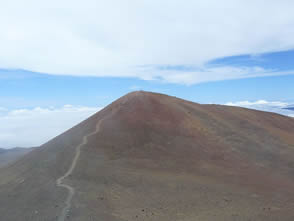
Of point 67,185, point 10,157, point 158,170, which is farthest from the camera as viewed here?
point 10,157

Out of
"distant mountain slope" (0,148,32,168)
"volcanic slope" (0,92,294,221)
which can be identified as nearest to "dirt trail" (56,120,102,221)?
"volcanic slope" (0,92,294,221)

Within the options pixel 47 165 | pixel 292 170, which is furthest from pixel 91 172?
pixel 292 170

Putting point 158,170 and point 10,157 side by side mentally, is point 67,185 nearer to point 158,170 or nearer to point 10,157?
point 158,170

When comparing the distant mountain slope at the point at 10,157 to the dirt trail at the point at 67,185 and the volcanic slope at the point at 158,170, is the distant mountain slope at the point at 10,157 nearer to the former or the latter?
the dirt trail at the point at 67,185

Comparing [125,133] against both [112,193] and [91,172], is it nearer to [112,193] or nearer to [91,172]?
[91,172]

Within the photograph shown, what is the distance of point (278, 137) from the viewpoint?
106 ft

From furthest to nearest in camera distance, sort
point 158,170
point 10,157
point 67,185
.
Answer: point 10,157, point 158,170, point 67,185

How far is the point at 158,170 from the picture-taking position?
23.3 meters

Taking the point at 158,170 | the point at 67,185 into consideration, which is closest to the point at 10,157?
the point at 67,185

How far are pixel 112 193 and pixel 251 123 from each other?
78.9 feet

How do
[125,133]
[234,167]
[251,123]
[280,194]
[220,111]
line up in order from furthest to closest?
[220,111]
[251,123]
[125,133]
[234,167]
[280,194]

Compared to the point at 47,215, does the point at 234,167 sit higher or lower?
higher

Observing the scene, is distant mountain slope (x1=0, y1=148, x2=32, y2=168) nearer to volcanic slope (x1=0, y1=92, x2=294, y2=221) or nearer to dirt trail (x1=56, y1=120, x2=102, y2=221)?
dirt trail (x1=56, y1=120, x2=102, y2=221)

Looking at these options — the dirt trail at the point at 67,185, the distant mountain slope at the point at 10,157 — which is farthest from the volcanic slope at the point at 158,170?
the distant mountain slope at the point at 10,157
